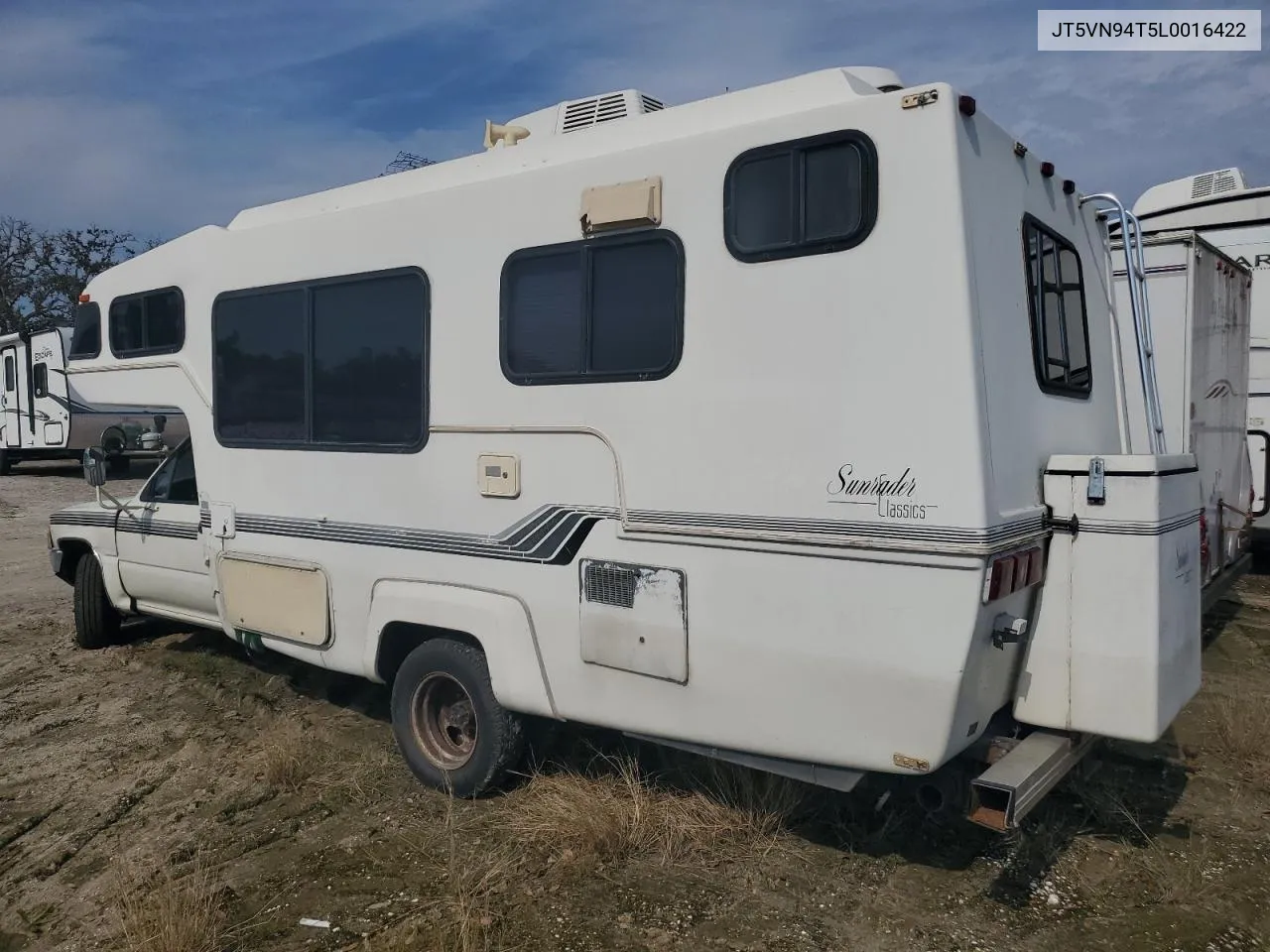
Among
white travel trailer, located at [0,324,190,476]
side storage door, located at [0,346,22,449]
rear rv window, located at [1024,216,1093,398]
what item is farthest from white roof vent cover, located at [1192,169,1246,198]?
side storage door, located at [0,346,22,449]

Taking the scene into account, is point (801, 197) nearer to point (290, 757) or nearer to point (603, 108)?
point (603, 108)

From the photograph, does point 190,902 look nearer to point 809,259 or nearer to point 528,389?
point 528,389

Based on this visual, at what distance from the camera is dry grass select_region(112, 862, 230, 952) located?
10.8ft

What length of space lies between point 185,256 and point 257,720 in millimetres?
2714

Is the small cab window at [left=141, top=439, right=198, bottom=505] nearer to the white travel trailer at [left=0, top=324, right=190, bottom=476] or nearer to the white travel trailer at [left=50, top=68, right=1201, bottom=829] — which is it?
the white travel trailer at [left=50, top=68, right=1201, bottom=829]

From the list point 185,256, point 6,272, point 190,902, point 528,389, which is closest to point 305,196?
point 185,256

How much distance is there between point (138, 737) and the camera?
5488 mm

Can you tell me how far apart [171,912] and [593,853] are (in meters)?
1.52

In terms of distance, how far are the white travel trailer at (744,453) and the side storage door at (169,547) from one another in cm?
131

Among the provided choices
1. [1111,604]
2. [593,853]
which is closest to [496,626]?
[593,853]

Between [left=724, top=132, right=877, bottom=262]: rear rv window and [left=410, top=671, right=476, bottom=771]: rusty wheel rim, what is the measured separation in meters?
2.46

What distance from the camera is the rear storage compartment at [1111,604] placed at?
133 inches

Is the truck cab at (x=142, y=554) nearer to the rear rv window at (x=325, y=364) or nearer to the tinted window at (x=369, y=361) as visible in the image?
the rear rv window at (x=325, y=364)

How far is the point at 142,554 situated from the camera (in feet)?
21.5
